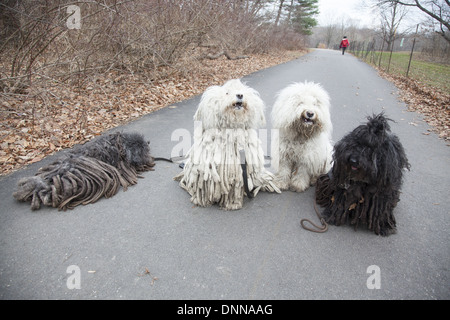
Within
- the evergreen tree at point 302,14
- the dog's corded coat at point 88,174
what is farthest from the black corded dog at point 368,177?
the evergreen tree at point 302,14

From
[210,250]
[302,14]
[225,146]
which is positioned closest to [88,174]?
[225,146]

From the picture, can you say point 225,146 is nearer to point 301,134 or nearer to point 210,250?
point 301,134

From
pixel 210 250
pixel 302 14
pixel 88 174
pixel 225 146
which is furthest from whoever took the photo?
pixel 302 14

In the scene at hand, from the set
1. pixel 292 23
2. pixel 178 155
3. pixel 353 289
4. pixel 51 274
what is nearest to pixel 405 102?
pixel 178 155

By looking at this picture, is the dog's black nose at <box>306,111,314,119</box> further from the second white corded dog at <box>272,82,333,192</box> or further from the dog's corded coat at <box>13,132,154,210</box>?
the dog's corded coat at <box>13,132,154,210</box>

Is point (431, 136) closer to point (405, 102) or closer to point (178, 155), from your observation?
point (405, 102)

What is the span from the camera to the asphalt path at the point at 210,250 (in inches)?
85.4

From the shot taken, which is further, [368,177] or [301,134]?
[301,134]

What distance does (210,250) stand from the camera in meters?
2.58

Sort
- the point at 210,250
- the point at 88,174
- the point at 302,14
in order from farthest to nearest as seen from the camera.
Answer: the point at 302,14 → the point at 88,174 → the point at 210,250

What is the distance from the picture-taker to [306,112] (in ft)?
10.2

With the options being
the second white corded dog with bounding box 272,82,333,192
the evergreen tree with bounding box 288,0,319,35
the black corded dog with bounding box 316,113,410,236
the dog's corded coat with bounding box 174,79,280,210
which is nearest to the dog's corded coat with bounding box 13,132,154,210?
the dog's corded coat with bounding box 174,79,280,210

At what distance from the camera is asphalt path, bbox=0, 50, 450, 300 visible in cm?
217
